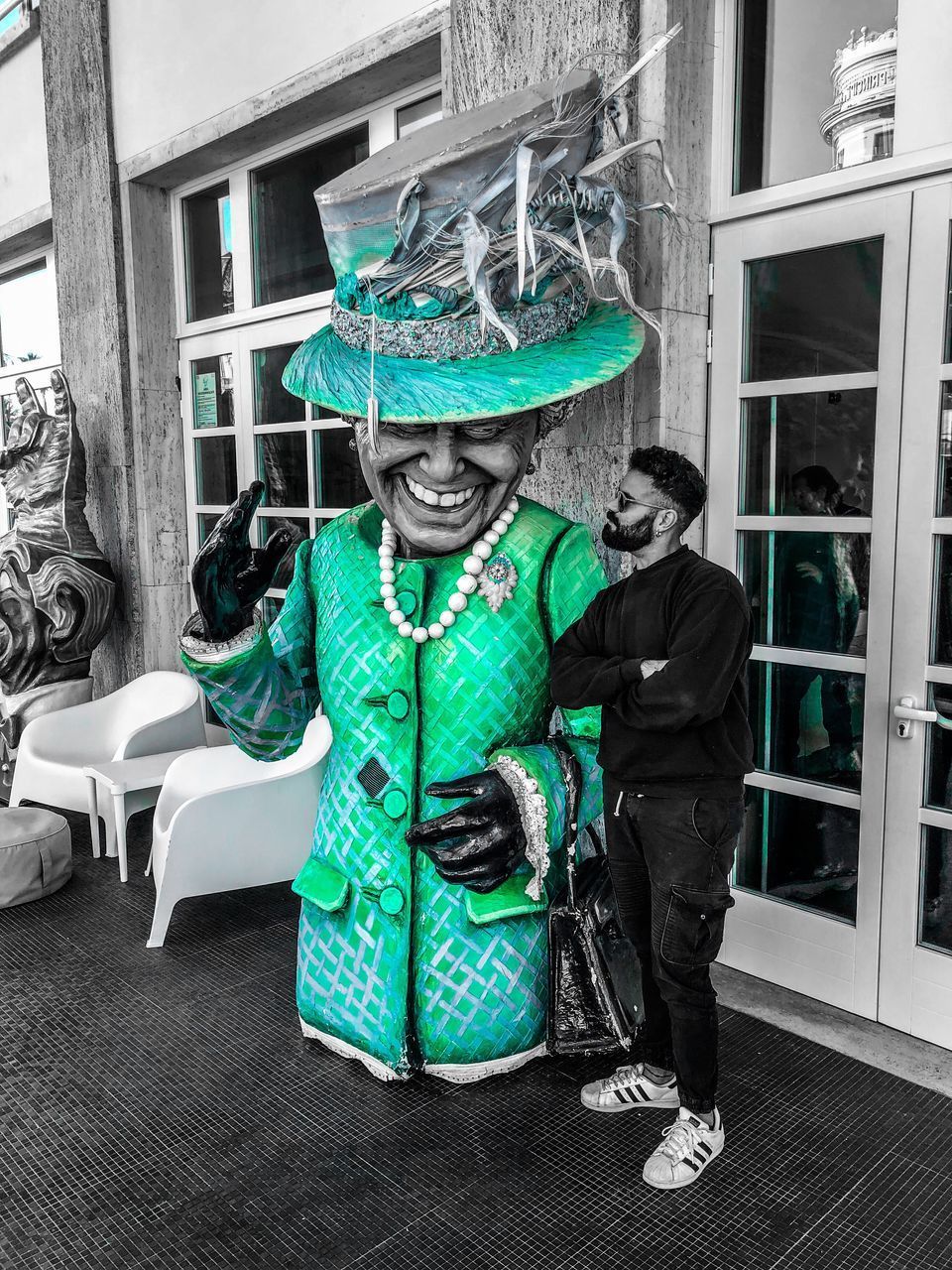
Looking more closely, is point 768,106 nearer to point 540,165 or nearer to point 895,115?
point 895,115

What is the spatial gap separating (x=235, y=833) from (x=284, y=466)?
1.99 meters

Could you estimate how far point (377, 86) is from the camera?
3855mm

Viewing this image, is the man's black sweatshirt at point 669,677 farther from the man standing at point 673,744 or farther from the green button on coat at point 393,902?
the green button on coat at point 393,902

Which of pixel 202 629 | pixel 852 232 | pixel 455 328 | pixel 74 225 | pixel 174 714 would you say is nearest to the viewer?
pixel 455 328

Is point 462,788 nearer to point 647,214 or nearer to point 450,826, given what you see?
point 450,826

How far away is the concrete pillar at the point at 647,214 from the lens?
274cm

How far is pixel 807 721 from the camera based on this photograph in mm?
2822

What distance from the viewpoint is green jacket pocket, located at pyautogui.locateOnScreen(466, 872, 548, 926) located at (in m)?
2.26

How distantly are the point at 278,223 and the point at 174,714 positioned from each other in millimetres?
2260

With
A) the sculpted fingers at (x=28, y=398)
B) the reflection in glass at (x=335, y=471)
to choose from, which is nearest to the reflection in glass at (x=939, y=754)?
the reflection in glass at (x=335, y=471)

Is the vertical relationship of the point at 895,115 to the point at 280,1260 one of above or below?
above

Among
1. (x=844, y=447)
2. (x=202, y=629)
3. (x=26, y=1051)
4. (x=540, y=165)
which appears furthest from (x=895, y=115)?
(x=26, y=1051)

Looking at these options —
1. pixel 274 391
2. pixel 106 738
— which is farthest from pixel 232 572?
pixel 106 738

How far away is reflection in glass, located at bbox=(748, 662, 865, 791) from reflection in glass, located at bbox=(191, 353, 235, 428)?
10.3ft
